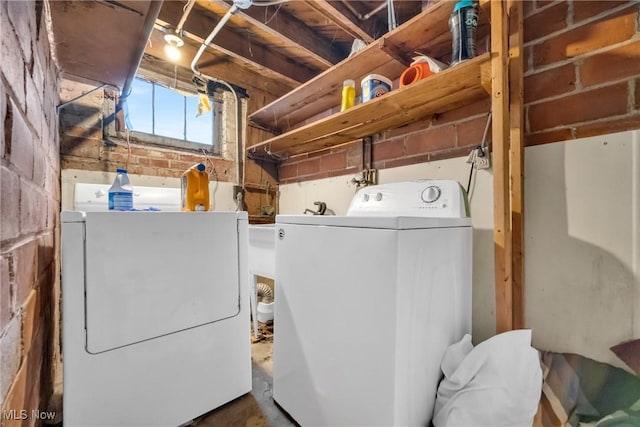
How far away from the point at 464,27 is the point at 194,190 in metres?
1.40

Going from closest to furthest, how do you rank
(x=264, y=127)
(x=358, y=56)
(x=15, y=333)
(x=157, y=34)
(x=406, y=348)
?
(x=15, y=333), (x=406, y=348), (x=358, y=56), (x=157, y=34), (x=264, y=127)

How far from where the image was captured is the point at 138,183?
1895 millimetres

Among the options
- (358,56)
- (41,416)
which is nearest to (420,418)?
(41,416)

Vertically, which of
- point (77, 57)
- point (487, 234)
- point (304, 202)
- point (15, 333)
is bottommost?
point (15, 333)

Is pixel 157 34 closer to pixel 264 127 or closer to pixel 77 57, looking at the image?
pixel 77 57

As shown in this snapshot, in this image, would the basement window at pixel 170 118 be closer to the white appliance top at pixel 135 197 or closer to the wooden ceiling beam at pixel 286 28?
the white appliance top at pixel 135 197

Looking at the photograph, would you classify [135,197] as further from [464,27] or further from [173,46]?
[464,27]

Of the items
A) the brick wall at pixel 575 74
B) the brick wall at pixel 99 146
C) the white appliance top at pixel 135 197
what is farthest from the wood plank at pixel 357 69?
the white appliance top at pixel 135 197

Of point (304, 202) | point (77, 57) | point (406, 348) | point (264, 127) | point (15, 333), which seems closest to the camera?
point (15, 333)

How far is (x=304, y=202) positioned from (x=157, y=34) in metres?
1.62

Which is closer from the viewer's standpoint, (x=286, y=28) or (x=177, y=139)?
(x=286, y=28)

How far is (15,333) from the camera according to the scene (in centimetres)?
61

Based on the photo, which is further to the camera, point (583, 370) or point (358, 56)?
point (358, 56)

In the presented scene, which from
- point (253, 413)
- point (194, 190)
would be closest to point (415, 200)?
point (194, 190)
